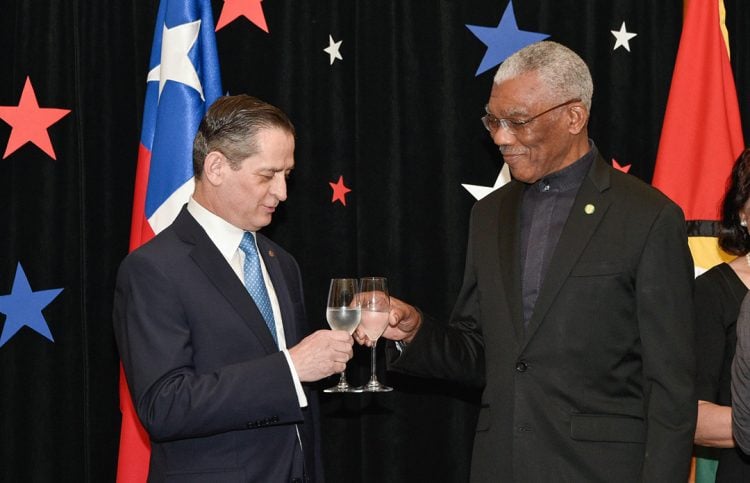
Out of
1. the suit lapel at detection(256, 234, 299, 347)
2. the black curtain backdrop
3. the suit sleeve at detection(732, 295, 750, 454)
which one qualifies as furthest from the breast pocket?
the black curtain backdrop

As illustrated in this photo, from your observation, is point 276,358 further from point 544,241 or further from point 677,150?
point 677,150

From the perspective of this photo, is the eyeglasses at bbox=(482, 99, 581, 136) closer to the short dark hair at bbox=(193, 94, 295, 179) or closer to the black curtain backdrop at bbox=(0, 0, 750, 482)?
the short dark hair at bbox=(193, 94, 295, 179)

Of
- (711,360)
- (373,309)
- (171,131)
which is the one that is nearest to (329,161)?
(171,131)

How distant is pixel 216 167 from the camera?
2.54 meters

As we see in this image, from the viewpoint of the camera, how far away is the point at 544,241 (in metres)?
2.68

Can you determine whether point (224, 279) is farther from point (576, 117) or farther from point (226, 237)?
point (576, 117)

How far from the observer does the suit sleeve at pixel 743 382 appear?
2160 millimetres

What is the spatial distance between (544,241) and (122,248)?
7.41ft

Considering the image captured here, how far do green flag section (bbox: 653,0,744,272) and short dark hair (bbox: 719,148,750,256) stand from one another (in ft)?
3.02

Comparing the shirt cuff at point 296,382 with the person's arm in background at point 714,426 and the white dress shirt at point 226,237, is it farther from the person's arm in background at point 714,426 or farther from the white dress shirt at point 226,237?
the person's arm in background at point 714,426

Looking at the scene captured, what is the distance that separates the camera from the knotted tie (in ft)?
8.39

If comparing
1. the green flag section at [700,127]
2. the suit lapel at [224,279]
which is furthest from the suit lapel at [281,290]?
the green flag section at [700,127]

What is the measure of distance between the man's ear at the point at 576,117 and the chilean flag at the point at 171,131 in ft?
5.54

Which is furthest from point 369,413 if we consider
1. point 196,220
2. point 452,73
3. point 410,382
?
point 196,220
